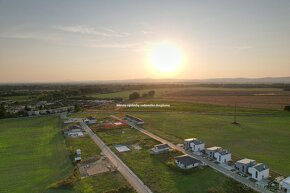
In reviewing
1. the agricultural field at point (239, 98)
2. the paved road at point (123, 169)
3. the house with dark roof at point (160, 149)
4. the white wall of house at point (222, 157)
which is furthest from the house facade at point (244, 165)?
the agricultural field at point (239, 98)

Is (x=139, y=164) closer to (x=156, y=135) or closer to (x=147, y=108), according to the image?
(x=156, y=135)

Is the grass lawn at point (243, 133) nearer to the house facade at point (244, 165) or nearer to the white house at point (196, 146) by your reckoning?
the house facade at point (244, 165)

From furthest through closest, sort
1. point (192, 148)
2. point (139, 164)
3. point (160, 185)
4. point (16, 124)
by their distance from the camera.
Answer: point (16, 124), point (192, 148), point (139, 164), point (160, 185)

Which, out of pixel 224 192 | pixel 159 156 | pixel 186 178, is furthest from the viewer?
pixel 159 156

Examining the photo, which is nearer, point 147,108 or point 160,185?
point 160,185

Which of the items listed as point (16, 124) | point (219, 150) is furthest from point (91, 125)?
point (219, 150)

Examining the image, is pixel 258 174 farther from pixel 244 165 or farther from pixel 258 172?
pixel 244 165

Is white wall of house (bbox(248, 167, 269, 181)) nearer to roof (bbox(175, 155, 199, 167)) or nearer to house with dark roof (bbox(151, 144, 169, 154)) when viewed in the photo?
roof (bbox(175, 155, 199, 167))

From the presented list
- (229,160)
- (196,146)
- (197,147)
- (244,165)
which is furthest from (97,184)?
(229,160)

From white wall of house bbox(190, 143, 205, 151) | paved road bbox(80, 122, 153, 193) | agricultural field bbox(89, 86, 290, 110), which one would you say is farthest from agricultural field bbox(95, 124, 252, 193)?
agricultural field bbox(89, 86, 290, 110)
